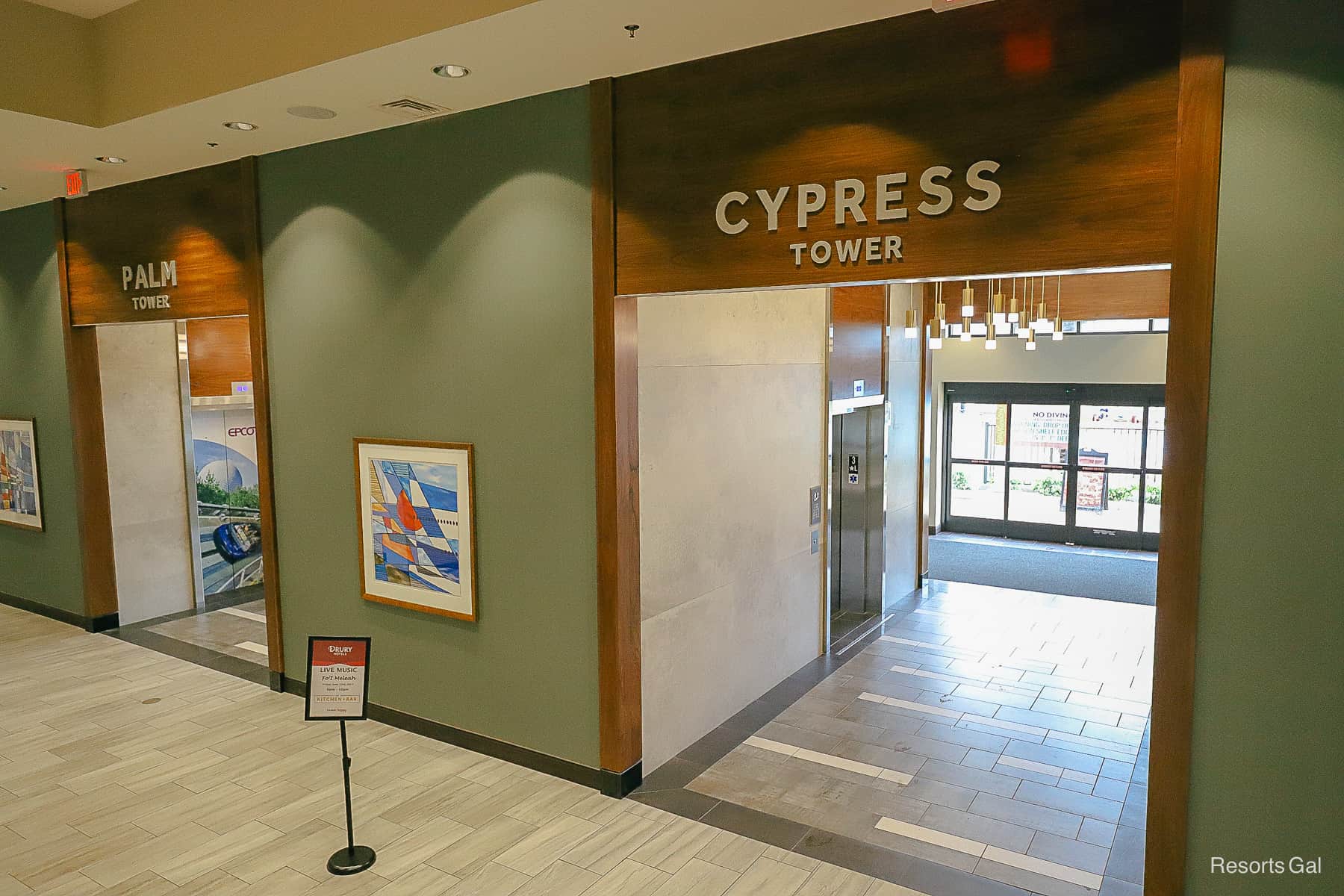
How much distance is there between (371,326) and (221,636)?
3.66m

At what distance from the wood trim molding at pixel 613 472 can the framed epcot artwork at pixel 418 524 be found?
929 millimetres

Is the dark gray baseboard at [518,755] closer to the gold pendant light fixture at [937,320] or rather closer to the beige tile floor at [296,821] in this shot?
the beige tile floor at [296,821]

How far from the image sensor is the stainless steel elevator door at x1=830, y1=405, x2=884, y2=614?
802 centimetres

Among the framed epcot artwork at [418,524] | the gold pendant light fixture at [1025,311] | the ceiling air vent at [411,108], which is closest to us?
the ceiling air vent at [411,108]

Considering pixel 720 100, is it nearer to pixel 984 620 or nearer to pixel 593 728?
pixel 593 728

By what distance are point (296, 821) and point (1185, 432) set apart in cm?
430

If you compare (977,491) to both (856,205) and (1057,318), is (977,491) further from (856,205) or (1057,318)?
(856,205)

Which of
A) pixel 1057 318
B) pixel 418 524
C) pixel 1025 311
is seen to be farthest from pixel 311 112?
pixel 1025 311

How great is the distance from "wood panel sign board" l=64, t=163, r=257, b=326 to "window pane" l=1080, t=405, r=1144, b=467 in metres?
10.5

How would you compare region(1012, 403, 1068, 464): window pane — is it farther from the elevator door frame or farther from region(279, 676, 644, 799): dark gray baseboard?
region(279, 676, 644, 799): dark gray baseboard

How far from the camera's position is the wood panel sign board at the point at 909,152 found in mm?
3080

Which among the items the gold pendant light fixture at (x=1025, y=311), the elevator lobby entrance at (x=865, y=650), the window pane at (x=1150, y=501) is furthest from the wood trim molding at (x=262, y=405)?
the window pane at (x=1150, y=501)

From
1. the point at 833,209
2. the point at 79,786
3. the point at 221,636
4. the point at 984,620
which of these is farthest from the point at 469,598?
the point at 984,620

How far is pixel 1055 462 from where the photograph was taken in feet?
40.4
